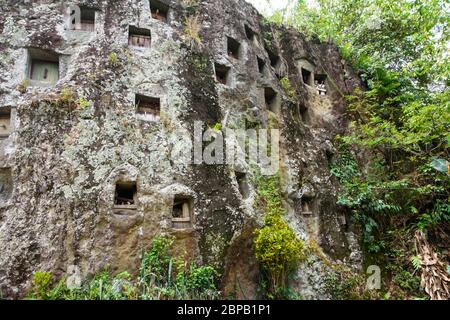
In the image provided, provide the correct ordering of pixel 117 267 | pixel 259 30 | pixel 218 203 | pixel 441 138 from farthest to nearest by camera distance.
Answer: pixel 259 30
pixel 441 138
pixel 218 203
pixel 117 267

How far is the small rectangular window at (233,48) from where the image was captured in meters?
12.3

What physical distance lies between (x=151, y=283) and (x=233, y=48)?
8.82 metres

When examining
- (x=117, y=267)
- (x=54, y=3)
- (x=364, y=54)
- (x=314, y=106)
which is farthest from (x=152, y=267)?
(x=364, y=54)

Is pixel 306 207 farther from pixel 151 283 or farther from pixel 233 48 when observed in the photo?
pixel 233 48

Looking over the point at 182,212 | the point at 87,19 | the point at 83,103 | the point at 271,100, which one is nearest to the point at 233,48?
the point at 271,100

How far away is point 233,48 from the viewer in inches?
497

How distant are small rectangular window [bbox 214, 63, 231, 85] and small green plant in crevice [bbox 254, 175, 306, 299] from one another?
415cm

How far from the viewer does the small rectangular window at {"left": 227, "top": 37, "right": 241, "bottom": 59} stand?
12334mm

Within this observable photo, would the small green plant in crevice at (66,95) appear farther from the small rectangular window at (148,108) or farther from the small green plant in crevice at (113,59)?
the small rectangular window at (148,108)

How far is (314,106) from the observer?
46.9ft

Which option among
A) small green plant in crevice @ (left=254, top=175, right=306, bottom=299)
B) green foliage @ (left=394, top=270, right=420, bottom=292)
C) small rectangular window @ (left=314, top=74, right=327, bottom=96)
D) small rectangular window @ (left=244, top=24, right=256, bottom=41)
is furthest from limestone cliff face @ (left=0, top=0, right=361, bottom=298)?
small rectangular window @ (left=314, top=74, right=327, bottom=96)

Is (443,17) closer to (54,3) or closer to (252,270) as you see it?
(252,270)
